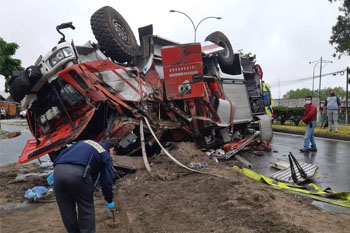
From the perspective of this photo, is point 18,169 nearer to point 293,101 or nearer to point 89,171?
point 89,171

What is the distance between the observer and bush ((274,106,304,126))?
51.0 ft

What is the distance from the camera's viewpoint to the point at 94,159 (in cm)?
264

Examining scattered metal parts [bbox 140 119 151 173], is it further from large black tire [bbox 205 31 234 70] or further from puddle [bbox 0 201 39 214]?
large black tire [bbox 205 31 234 70]

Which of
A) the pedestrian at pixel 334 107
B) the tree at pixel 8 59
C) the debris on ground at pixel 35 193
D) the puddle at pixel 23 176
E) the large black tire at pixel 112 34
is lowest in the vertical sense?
the puddle at pixel 23 176

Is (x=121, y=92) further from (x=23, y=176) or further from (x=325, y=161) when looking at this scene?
(x=325, y=161)

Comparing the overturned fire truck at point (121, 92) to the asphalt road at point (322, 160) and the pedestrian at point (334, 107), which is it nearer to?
the asphalt road at point (322, 160)

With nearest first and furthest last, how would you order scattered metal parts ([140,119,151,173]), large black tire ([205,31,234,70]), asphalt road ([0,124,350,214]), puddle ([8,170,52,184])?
scattered metal parts ([140,119,151,173]) < asphalt road ([0,124,350,214]) < puddle ([8,170,52,184]) < large black tire ([205,31,234,70])

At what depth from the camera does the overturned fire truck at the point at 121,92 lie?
478 cm

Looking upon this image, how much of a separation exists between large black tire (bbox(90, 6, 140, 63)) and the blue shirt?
311cm

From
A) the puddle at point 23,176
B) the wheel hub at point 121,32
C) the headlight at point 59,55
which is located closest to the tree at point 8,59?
the puddle at point 23,176

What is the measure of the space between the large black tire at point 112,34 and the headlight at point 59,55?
761 mm

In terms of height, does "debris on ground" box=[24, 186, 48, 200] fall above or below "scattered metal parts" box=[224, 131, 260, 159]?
below

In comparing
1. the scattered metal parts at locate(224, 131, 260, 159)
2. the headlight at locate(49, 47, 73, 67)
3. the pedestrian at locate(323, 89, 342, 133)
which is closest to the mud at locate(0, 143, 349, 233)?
the scattered metal parts at locate(224, 131, 260, 159)

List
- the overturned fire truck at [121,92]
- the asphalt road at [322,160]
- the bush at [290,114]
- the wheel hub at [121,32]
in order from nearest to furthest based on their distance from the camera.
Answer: the asphalt road at [322,160] → the overturned fire truck at [121,92] → the wheel hub at [121,32] → the bush at [290,114]
